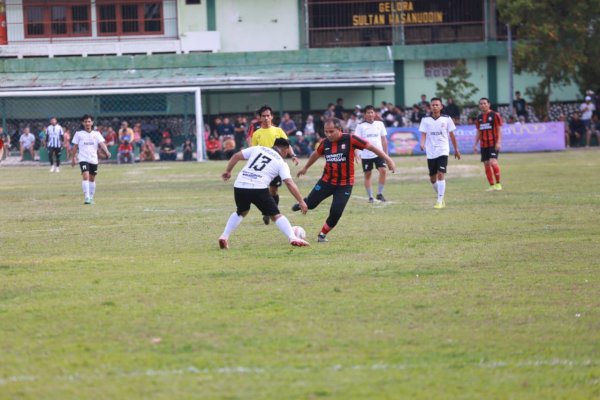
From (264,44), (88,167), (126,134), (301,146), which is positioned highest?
(264,44)

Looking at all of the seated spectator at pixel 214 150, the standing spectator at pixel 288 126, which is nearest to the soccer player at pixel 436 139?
the seated spectator at pixel 214 150

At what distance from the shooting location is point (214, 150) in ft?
134

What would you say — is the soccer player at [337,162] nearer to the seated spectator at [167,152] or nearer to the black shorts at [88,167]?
the black shorts at [88,167]

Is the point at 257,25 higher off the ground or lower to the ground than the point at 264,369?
higher

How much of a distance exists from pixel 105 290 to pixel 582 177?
18233 millimetres

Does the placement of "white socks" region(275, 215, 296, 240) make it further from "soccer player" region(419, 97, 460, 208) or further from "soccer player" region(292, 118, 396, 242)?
"soccer player" region(419, 97, 460, 208)

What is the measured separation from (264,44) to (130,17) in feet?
22.1

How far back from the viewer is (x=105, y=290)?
10.7m

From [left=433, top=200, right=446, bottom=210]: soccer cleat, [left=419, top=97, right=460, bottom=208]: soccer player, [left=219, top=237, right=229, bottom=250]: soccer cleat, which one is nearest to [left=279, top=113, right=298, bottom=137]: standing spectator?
[left=419, top=97, right=460, bottom=208]: soccer player

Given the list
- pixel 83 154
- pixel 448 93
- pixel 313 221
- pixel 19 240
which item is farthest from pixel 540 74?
pixel 19 240

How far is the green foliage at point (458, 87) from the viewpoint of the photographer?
152 ft

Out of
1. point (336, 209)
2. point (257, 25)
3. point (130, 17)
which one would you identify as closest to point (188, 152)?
point (257, 25)

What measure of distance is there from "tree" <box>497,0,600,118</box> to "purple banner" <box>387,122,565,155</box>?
4.93 meters

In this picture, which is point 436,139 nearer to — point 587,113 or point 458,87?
point 587,113
